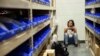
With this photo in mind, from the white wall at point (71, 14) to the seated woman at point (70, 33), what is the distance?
36 centimetres

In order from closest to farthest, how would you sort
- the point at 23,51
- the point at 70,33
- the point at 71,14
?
1. the point at 23,51
2. the point at 70,33
3. the point at 71,14

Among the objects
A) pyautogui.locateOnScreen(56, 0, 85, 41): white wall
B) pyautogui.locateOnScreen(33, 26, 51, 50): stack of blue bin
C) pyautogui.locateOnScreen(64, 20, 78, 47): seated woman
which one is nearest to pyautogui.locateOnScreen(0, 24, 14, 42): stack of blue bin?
pyautogui.locateOnScreen(33, 26, 51, 50): stack of blue bin

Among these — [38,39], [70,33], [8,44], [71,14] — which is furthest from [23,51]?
[71,14]

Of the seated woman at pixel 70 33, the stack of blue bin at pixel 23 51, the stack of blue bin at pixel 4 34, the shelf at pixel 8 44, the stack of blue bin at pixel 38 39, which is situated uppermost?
the stack of blue bin at pixel 4 34

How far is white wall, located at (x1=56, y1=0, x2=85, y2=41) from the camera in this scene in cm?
761

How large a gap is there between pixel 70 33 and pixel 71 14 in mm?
873

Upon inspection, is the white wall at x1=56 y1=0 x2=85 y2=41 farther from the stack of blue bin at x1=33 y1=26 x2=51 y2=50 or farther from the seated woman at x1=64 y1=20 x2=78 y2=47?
the stack of blue bin at x1=33 y1=26 x2=51 y2=50

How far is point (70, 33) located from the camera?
7.20 meters

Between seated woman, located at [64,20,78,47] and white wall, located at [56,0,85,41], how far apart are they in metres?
0.36

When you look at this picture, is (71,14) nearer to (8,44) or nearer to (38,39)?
(38,39)

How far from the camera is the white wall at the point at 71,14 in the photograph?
7605mm

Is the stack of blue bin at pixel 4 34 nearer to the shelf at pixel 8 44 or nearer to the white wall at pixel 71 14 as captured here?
the shelf at pixel 8 44

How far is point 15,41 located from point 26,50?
713mm

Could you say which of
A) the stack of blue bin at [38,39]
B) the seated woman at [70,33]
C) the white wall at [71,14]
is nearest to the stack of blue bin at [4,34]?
the stack of blue bin at [38,39]
